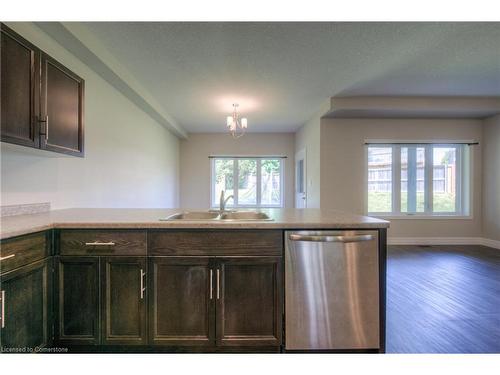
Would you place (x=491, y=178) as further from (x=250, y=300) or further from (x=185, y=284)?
(x=185, y=284)

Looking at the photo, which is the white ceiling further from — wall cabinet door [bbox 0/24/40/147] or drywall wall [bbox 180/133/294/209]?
drywall wall [bbox 180/133/294/209]

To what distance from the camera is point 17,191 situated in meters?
1.90

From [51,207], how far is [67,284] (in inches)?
39.0

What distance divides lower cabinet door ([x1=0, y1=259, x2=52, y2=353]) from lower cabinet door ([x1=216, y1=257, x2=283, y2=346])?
0.98 meters

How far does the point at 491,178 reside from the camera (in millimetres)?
4875

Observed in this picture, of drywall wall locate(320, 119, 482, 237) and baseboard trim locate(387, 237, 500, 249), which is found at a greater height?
drywall wall locate(320, 119, 482, 237)

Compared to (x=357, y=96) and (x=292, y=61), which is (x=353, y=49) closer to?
(x=292, y=61)

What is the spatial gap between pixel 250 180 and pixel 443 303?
4.98 meters

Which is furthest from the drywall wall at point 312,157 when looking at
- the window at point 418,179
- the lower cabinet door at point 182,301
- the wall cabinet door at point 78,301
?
the wall cabinet door at point 78,301

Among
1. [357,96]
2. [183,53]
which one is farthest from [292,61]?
[357,96]

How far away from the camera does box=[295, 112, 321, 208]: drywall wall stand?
4.99m

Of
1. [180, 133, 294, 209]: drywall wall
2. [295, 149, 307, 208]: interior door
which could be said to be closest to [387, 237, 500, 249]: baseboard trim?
[295, 149, 307, 208]: interior door

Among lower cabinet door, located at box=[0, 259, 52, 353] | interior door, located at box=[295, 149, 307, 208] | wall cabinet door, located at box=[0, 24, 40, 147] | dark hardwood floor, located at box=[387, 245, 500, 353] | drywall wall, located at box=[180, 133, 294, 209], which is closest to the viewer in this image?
lower cabinet door, located at box=[0, 259, 52, 353]

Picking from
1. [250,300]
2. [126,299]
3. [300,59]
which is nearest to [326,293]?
[250,300]
